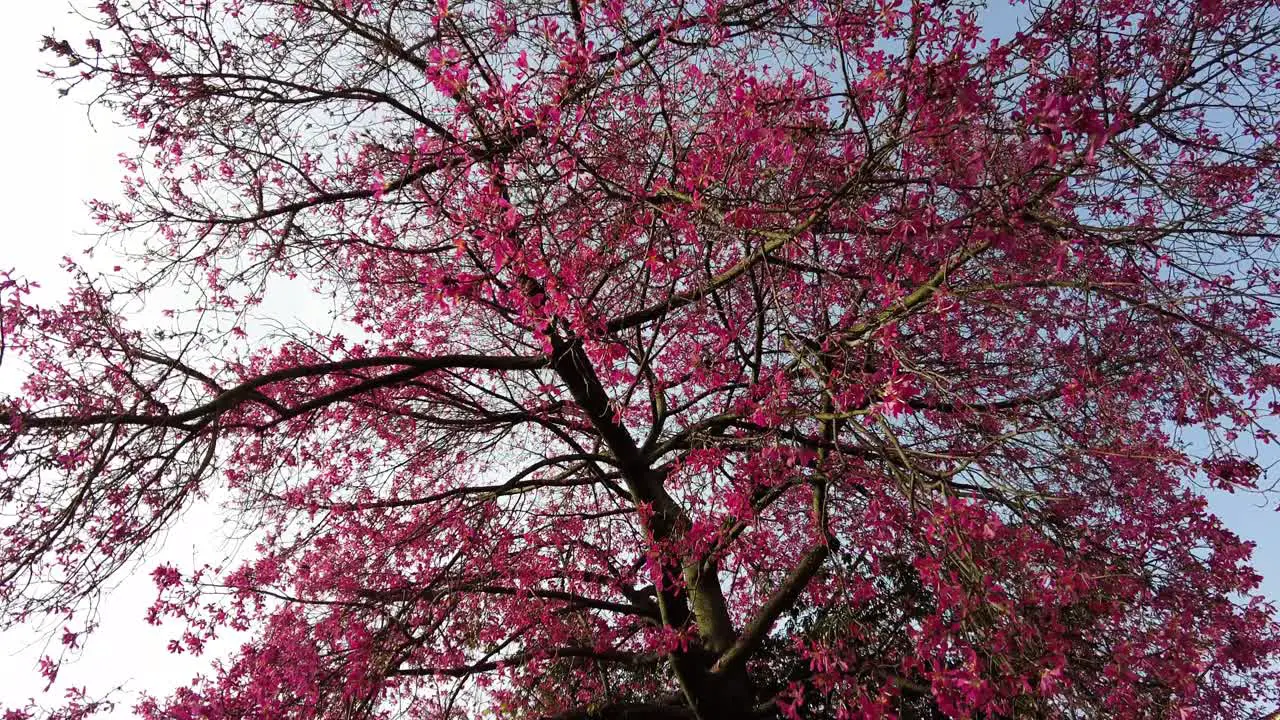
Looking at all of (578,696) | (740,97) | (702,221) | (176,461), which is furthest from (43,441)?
(578,696)

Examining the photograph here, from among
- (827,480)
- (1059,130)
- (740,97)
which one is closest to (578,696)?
(827,480)

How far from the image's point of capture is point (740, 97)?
420cm

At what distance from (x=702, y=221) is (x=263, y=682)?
6.21m

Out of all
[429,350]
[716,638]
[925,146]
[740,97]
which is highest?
[429,350]

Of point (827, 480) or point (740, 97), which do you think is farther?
point (827, 480)

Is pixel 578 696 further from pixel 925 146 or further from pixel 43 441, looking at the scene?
pixel 925 146

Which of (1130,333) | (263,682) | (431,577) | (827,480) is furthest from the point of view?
(431,577)

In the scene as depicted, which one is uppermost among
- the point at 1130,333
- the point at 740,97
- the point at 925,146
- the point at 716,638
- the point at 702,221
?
the point at 740,97

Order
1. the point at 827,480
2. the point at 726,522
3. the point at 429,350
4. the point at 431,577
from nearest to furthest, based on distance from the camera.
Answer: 1. the point at 827,480
2. the point at 726,522
3. the point at 431,577
4. the point at 429,350

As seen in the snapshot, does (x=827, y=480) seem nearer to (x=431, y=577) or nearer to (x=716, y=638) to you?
(x=716, y=638)

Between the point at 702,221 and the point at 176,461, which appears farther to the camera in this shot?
the point at 176,461

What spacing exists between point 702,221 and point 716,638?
4.47 meters

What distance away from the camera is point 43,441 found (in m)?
4.36

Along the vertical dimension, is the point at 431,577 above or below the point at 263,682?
above
